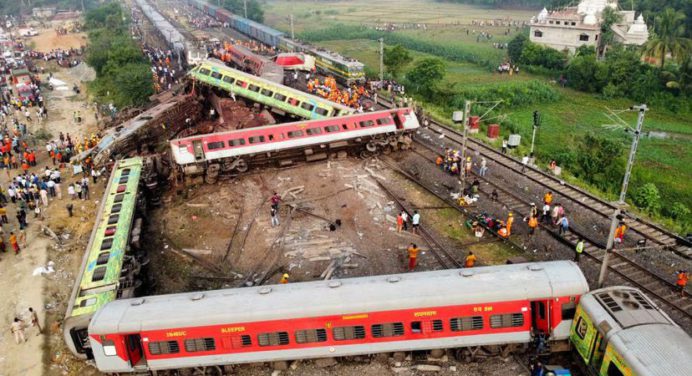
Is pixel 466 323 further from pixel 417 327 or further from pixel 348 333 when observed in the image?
pixel 348 333

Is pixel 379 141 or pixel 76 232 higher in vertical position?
pixel 379 141

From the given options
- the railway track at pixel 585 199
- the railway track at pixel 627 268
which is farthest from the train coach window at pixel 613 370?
the railway track at pixel 585 199

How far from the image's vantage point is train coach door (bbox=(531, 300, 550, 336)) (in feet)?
53.9

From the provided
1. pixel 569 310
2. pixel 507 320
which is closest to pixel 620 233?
pixel 569 310

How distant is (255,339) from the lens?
16.7 m

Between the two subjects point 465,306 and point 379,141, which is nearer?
point 465,306

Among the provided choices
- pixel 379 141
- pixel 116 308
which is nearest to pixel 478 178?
pixel 379 141

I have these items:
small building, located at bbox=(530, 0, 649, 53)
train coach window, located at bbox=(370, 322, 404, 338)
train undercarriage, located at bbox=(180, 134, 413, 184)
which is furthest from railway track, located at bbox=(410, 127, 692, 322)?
small building, located at bbox=(530, 0, 649, 53)

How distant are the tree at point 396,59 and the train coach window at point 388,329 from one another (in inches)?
1793

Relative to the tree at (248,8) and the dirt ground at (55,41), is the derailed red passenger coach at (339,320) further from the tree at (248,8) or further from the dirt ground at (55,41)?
the tree at (248,8)

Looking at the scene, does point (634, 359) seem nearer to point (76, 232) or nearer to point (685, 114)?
point (76, 232)

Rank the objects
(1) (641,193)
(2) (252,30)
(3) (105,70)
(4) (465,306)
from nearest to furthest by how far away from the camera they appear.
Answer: (4) (465,306) → (1) (641,193) → (3) (105,70) → (2) (252,30)

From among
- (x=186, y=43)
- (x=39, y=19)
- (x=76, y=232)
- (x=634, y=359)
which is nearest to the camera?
(x=634, y=359)

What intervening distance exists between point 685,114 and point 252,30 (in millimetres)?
69535
